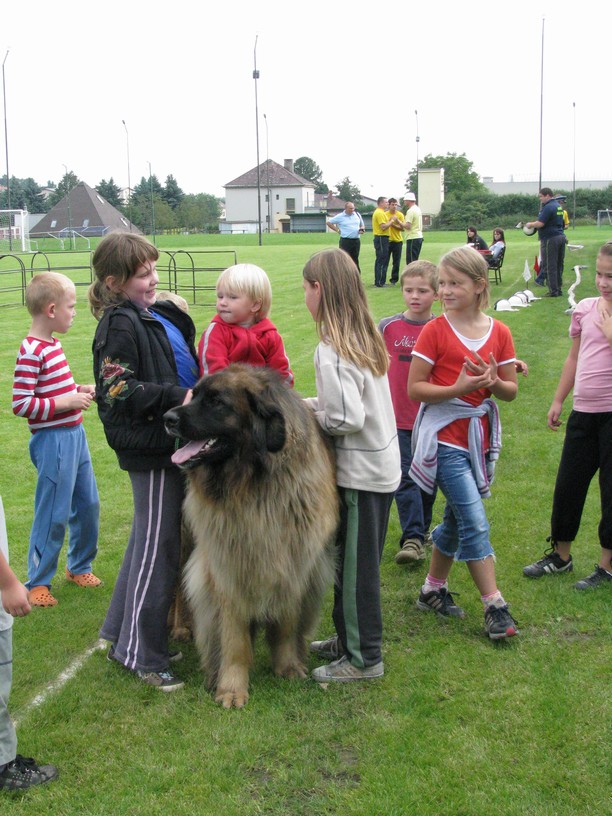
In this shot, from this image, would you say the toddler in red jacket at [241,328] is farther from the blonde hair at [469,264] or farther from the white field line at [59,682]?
the white field line at [59,682]

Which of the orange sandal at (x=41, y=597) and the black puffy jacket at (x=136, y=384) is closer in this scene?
the black puffy jacket at (x=136, y=384)

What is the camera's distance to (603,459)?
208 inches

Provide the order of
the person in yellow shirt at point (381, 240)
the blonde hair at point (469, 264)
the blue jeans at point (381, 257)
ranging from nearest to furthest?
the blonde hair at point (469, 264) → the person in yellow shirt at point (381, 240) → the blue jeans at point (381, 257)

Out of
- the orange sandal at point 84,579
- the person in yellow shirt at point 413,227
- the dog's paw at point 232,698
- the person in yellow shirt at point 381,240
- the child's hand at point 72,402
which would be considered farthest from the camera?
the person in yellow shirt at point 413,227

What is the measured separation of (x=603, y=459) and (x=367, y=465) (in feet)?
6.76

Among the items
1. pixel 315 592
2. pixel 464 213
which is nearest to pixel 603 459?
pixel 315 592

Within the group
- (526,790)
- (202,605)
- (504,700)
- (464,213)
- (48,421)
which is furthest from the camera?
(464,213)

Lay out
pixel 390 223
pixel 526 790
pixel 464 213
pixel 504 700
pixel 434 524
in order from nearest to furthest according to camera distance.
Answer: pixel 526 790, pixel 504 700, pixel 434 524, pixel 390 223, pixel 464 213

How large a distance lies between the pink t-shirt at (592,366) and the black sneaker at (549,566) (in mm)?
1052

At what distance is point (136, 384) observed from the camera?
152 inches

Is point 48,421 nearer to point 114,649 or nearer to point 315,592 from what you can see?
point 114,649

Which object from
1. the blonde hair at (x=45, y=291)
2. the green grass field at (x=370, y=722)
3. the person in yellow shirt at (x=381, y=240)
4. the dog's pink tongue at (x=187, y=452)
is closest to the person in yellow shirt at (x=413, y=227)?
the person in yellow shirt at (x=381, y=240)

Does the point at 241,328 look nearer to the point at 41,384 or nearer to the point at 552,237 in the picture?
the point at 41,384

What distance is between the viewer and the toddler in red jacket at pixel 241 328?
Answer: 4094 mm
